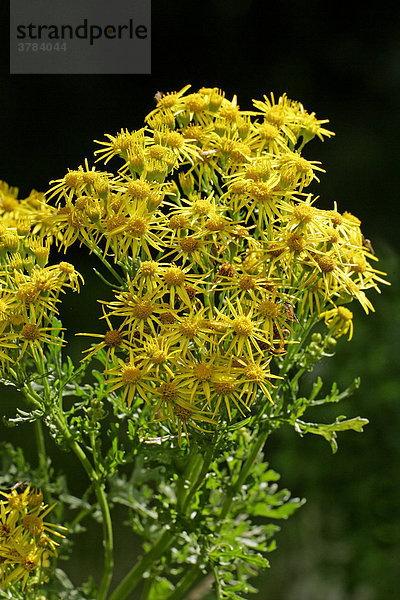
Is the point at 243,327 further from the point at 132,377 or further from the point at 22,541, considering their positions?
the point at 22,541

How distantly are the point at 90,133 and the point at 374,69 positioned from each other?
4.11 feet

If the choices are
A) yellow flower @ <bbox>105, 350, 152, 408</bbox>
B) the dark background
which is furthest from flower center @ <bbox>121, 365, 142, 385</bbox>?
the dark background

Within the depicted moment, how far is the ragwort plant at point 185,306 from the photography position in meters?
0.93

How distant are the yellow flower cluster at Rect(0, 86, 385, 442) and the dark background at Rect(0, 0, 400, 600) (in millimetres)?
1550

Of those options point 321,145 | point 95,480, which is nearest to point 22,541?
point 95,480

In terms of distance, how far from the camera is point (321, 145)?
10.6 ft

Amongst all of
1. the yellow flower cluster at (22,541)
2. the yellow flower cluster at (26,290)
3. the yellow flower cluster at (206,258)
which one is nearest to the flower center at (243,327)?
the yellow flower cluster at (206,258)

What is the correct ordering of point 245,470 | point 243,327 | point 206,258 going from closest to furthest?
point 243,327 < point 206,258 < point 245,470

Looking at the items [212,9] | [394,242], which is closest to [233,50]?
[212,9]

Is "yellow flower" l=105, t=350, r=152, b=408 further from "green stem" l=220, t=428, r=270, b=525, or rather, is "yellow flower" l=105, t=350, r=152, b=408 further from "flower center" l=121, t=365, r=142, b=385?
"green stem" l=220, t=428, r=270, b=525

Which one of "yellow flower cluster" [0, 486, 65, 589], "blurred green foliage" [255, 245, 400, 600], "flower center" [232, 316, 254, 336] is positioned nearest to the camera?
"flower center" [232, 316, 254, 336]

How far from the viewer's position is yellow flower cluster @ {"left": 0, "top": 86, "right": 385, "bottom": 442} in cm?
92

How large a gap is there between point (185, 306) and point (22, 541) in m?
0.42

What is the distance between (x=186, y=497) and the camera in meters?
1.12
